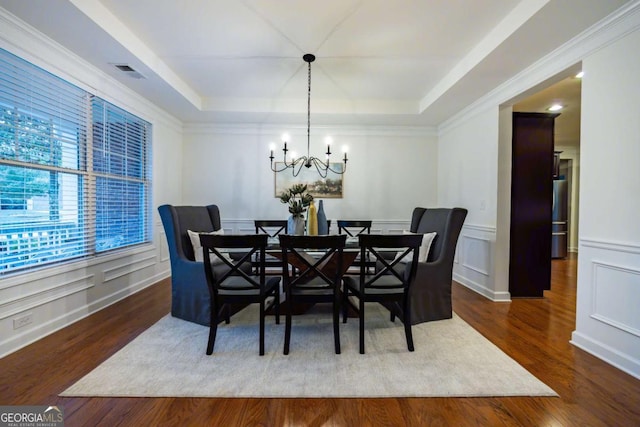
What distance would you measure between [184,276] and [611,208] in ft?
12.0

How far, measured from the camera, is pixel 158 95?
3.89m

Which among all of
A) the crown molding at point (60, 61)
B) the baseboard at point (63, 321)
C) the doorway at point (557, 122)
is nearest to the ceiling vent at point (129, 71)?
the crown molding at point (60, 61)

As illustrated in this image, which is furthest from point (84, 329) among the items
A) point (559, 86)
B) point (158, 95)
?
point (559, 86)

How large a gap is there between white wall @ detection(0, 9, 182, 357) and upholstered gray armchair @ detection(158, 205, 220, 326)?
3.09ft

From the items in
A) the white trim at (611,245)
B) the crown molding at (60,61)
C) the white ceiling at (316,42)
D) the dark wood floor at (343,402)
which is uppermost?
the white ceiling at (316,42)

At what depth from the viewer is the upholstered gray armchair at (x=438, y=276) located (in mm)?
2822

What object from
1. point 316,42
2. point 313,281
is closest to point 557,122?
point 316,42

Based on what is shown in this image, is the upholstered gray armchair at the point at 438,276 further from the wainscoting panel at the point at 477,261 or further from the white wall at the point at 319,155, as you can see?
the white wall at the point at 319,155

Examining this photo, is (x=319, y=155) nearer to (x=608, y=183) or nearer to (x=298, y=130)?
(x=298, y=130)

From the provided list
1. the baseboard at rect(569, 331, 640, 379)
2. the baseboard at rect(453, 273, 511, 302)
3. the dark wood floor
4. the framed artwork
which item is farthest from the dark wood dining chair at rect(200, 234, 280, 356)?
the framed artwork

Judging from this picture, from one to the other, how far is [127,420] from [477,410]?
1945mm

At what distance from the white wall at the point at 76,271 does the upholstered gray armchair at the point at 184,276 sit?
94 centimetres

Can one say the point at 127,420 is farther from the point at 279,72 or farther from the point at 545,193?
the point at 545,193

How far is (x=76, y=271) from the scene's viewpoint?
114 inches
